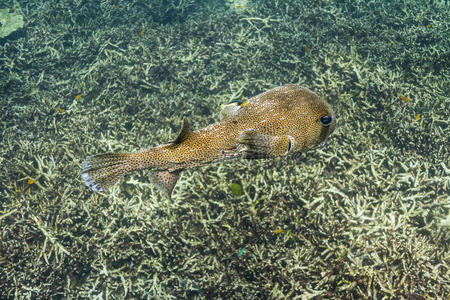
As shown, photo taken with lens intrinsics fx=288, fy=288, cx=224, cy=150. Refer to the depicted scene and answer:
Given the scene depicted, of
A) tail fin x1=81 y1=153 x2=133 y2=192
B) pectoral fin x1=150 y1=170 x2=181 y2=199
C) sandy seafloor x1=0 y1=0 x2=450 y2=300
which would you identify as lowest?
sandy seafloor x1=0 y1=0 x2=450 y2=300

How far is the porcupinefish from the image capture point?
95.0 inches

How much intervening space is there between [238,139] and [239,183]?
1898mm

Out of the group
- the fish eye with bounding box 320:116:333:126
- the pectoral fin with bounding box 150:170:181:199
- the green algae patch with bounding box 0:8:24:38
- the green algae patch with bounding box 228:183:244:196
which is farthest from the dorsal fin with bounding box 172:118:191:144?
the green algae patch with bounding box 0:8:24:38

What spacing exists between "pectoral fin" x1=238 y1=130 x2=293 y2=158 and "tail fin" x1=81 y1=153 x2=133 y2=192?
101 centimetres

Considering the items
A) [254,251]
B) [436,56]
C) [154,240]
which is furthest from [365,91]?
[154,240]

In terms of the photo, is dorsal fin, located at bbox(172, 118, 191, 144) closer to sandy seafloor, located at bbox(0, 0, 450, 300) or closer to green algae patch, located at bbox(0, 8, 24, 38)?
sandy seafloor, located at bbox(0, 0, 450, 300)

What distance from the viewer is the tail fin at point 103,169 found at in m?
2.34

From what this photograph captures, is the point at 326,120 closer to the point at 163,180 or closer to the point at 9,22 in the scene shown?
the point at 163,180

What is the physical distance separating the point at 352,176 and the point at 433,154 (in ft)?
4.84

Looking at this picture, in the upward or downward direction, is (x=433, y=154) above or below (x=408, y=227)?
above

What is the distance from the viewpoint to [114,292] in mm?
4004

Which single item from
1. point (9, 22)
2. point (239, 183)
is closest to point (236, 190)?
point (239, 183)

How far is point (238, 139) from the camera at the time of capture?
2.46 m

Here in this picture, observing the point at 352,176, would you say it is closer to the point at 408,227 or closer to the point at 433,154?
the point at 408,227
